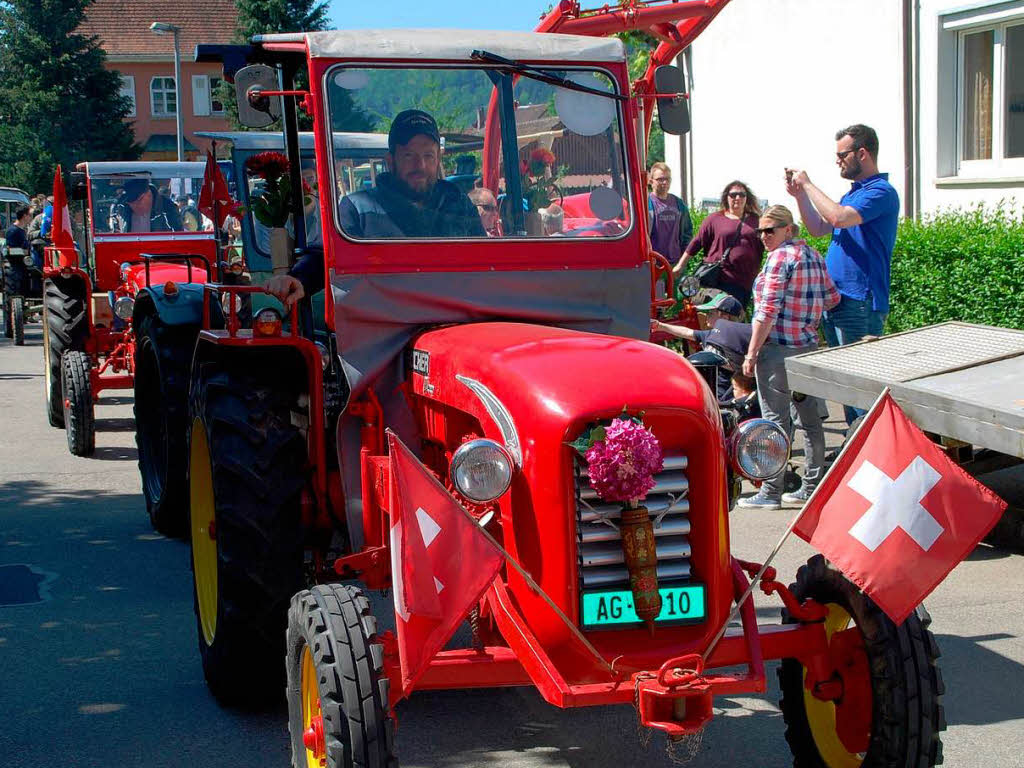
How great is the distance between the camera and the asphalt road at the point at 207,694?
442cm

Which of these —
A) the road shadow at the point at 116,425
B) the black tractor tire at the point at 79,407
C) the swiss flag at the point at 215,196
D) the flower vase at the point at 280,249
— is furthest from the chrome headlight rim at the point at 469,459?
the road shadow at the point at 116,425

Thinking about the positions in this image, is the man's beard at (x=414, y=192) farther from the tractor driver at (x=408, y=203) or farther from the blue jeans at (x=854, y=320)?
the blue jeans at (x=854, y=320)

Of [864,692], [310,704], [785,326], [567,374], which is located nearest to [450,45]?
[567,374]

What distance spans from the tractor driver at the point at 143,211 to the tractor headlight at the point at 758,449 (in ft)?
32.7

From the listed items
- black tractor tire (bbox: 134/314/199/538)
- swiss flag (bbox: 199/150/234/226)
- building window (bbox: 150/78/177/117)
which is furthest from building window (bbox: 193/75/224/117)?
swiss flag (bbox: 199/150/234/226)

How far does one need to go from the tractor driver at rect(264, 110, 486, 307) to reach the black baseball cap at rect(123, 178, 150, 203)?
28.2 ft

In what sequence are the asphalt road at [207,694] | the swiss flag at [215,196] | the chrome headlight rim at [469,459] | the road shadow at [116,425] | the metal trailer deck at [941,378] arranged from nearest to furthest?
the chrome headlight rim at [469,459] < the asphalt road at [207,694] < the metal trailer deck at [941,378] < the swiss flag at [215,196] < the road shadow at [116,425]

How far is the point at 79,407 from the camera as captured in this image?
9.52 metres

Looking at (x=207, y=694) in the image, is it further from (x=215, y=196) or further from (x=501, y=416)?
(x=215, y=196)

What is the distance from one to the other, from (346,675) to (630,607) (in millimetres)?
788

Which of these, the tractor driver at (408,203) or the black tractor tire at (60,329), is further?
the black tractor tire at (60,329)


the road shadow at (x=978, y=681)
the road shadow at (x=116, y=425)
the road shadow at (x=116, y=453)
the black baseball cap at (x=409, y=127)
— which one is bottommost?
the road shadow at (x=978, y=681)

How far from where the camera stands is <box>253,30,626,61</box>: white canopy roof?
4754 millimetres

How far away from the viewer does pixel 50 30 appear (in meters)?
44.9
